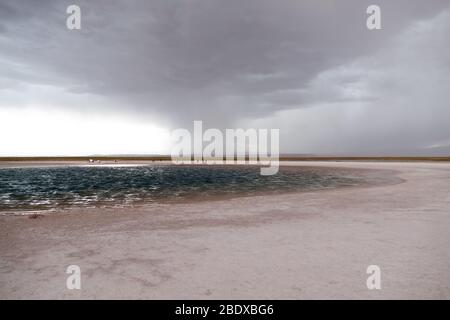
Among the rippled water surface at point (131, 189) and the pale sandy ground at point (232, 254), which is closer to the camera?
the pale sandy ground at point (232, 254)

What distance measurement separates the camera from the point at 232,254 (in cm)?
740

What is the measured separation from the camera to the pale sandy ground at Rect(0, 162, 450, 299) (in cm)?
541

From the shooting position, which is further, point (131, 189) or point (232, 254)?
point (131, 189)

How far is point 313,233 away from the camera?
9344mm

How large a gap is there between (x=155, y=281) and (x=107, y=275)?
4.12ft

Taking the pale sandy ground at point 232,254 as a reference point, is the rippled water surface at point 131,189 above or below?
below

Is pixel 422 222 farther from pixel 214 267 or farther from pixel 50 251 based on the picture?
pixel 50 251

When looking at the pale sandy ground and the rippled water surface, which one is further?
the rippled water surface

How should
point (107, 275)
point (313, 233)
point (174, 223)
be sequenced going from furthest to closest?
point (174, 223) < point (313, 233) < point (107, 275)

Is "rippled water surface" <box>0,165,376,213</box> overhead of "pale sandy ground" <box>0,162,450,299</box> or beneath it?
beneath

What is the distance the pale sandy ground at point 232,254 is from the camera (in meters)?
5.41

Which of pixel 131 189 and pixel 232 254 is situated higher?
pixel 232 254

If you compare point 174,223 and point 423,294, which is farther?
point 174,223

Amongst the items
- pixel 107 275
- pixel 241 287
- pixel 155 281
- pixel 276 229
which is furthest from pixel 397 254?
pixel 107 275
